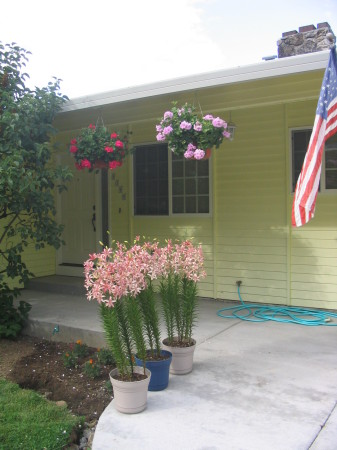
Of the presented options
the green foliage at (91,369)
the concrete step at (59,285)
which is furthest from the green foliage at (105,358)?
the concrete step at (59,285)

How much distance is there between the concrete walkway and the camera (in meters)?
2.64

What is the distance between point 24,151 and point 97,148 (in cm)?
85

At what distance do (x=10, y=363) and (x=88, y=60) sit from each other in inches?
513

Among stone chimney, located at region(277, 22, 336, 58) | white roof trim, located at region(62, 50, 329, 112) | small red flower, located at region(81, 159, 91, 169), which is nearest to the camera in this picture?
white roof trim, located at region(62, 50, 329, 112)

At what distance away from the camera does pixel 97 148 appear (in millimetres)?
5023

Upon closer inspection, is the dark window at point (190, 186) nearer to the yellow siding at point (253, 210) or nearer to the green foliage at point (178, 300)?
the yellow siding at point (253, 210)

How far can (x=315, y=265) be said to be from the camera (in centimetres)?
540

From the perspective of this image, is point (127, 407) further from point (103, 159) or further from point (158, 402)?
point (103, 159)

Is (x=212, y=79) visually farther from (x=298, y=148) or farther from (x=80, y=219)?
(x=80, y=219)

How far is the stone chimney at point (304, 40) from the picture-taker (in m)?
6.26

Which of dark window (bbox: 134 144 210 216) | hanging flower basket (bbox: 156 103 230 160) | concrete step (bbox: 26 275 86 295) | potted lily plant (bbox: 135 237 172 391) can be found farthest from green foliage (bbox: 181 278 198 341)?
concrete step (bbox: 26 275 86 295)

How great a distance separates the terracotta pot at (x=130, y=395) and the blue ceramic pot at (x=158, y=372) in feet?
0.70

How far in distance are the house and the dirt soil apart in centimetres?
228

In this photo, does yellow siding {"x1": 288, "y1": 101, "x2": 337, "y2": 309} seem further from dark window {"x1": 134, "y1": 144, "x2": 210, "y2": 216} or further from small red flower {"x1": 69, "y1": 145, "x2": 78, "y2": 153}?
small red flower {"x1": 69, "y1": 145, "x2": 78, "y2": 153}
